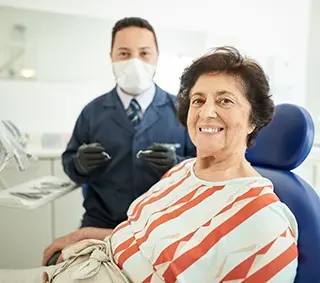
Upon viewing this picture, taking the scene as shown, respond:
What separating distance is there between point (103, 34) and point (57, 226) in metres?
1.16

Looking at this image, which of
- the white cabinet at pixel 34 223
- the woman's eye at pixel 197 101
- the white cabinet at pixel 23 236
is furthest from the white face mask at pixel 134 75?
the white cabinet at pixel 23 236

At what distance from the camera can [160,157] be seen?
4.83 ft

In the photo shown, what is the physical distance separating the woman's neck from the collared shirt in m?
0.56

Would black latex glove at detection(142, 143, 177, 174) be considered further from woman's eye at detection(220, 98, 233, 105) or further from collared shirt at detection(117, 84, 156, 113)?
woman's eye at detection(220, 98, 233, 105)

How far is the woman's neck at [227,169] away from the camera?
1.10 meters

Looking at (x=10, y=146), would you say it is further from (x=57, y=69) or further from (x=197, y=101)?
(x=57, y=69)

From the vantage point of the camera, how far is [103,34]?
2.38 meters

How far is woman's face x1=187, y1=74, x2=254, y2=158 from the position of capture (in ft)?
3.54

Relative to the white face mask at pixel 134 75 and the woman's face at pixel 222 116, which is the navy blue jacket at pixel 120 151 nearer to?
the white face mask at pixel 134 75

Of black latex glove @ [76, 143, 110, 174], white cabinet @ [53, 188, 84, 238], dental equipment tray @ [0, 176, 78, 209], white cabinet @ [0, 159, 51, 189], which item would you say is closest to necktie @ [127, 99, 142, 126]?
black latex glove @ [76, 143, 110, 174]

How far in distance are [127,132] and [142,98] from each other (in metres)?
0.16

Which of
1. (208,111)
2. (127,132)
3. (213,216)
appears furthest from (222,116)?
(127,132)

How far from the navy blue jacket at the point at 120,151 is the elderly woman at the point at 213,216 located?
343mm

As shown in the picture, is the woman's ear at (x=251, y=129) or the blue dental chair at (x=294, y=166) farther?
the woman's ear at (x=251, y=129)
